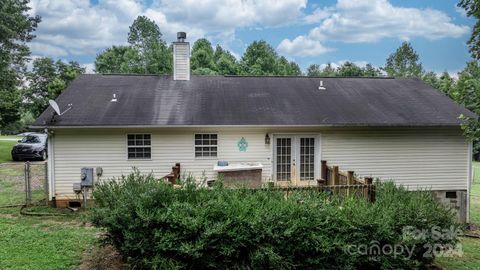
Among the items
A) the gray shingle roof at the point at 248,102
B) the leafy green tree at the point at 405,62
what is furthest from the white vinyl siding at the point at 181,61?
the leafy green tree at the point at 405,62

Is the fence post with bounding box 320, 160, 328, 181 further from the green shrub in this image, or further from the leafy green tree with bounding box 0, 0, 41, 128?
the leafy green tree with bounding box 0, 0, 41, 128

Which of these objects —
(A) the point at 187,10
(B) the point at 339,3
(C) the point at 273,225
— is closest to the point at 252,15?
(A) the point at 187,10

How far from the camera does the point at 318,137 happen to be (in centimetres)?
1116

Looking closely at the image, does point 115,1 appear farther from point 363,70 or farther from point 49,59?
point 363,70

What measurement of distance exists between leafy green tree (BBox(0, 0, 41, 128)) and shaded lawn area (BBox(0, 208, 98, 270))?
48.3 feet

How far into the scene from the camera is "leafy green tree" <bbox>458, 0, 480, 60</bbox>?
520cm

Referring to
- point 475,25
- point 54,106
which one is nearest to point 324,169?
point 475,25

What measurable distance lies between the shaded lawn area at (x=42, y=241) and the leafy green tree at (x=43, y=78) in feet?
89.9

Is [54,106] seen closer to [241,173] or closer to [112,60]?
[241,173]

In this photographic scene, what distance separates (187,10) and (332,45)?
627 inches

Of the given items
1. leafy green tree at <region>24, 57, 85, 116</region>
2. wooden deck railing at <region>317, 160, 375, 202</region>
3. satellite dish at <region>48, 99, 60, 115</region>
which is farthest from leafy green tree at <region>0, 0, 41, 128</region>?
wooden deck railing at <region>317, 160, 375, 202</region>

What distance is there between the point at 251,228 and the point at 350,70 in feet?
111

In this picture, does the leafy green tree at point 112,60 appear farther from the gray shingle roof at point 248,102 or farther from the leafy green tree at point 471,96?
the leafy green tree at point 471,96

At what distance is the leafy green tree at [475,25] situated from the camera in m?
5.20
